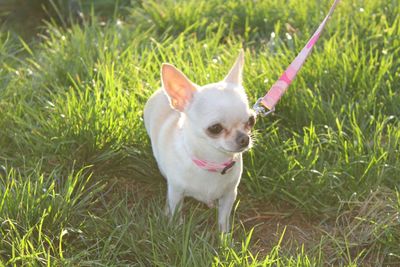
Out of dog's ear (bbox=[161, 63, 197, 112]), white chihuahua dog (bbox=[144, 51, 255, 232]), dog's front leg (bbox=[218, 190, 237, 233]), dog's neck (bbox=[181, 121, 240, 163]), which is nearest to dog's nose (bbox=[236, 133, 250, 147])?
white chihuahua dog (bbox=[144, 51, 255, 232])

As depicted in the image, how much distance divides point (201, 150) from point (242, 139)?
228mm

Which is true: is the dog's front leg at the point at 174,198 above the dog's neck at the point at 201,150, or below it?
below

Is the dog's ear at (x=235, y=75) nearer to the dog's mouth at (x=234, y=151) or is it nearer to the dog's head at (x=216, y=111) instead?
the dog's head at (x=216, y=111)

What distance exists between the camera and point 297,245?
9.48 ft

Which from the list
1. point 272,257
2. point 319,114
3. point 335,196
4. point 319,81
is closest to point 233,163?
point 272,257

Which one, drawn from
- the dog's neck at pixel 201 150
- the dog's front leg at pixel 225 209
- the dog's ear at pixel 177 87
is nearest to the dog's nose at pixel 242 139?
the dog's neck at pixel 201 150

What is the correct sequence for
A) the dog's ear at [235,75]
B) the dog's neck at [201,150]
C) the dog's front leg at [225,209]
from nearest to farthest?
the dog's neck at [201,150] → the dog's ear at [235,75] → the dog's front leg at [225,209]

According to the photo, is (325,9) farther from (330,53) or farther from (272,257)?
(272,257)

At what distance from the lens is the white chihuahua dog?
264 centimetres

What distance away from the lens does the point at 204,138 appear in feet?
8.90

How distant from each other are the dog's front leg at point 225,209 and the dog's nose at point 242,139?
398 mm

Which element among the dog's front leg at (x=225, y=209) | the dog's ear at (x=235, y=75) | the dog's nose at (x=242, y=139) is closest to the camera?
the dog's nose at (x=242, y=139)

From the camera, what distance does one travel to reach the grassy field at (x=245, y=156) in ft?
9.23

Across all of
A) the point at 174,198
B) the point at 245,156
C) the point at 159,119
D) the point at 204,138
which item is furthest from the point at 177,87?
the point at 245,156
